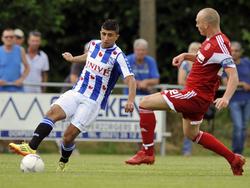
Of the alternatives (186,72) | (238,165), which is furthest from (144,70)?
(238,165)

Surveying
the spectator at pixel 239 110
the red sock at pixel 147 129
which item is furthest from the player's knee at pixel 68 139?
the spectator at pixel 239 110

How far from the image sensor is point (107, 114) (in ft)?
68.1

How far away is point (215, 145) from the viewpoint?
1366 cm

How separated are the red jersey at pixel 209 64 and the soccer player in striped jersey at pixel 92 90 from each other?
0.91m

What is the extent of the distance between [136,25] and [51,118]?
16521mm

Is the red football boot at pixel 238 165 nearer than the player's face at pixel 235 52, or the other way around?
the red football boot at pixel 238 165

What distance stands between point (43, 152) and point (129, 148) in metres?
1.76

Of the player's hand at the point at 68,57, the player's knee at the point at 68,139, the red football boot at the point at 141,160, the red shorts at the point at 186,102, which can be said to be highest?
the player's hand at the point at 68,57

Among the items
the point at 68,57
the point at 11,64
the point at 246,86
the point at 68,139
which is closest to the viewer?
the point at 68,139

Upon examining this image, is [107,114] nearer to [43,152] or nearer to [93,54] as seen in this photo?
[43,152]

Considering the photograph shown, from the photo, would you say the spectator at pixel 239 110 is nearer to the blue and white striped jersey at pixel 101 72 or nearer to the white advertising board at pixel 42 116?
the white advertising board at pixel 42 116

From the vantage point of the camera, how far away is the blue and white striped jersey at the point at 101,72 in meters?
14.0

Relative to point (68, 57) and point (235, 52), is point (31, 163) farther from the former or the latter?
point (235, 52)

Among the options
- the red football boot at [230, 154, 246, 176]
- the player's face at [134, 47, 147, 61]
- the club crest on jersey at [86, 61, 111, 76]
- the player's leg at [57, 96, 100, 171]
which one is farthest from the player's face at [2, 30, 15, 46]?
the red football boot at [230, 154, 246, 176]
